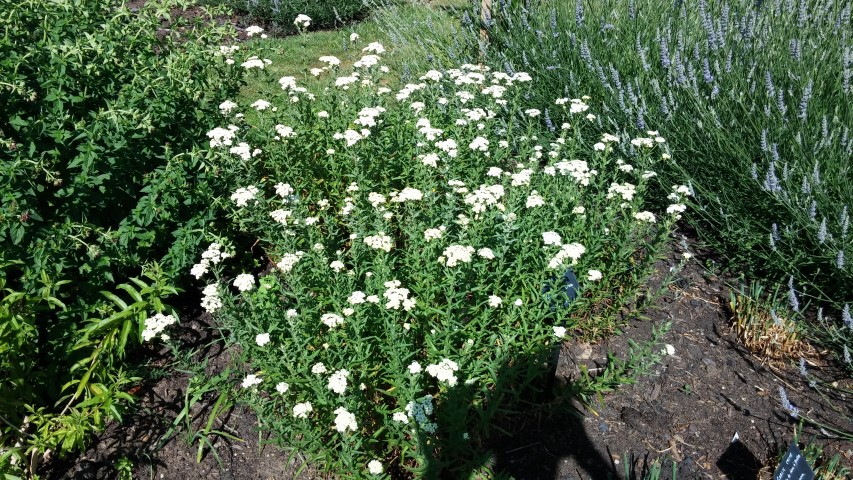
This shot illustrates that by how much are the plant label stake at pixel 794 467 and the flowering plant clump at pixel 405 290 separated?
0.99 m

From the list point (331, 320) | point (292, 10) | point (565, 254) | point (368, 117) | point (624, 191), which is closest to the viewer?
point (331, 320)

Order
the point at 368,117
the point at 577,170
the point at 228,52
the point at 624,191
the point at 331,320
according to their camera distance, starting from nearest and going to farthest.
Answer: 1. the point at 331,320
2. the point at 624,191
3. the point at 577,170
4. the point at 368,117
5. the point at 228,52

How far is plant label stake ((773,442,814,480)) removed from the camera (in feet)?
7.18

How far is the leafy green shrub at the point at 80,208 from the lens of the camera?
2.76m

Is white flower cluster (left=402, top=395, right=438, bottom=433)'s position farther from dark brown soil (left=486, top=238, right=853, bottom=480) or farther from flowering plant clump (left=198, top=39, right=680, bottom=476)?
dark brown soil (left=486, top=238, right=853, bottom=480)

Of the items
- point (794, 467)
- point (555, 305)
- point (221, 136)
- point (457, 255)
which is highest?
point (221, 136)

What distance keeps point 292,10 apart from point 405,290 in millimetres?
7602

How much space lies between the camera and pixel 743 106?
3.63 meters

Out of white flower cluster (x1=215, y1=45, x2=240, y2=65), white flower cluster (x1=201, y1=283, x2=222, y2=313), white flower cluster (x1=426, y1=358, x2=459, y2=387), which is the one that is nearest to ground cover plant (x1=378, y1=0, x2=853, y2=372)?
white flower cluster (x1=426, y1=358, x2=459, y2=387)

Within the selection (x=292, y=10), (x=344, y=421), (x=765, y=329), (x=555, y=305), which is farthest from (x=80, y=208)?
(x=292, y=10)

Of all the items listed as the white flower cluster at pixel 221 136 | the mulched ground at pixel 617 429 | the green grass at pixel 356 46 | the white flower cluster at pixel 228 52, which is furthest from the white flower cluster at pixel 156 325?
the green grass at pixel 356 46

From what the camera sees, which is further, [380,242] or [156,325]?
[380,242]

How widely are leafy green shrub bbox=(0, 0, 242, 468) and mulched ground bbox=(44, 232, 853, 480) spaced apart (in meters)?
0.27

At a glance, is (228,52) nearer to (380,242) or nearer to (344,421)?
(380,242)
